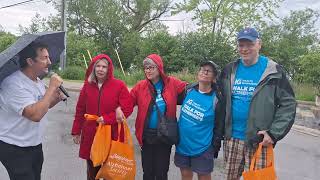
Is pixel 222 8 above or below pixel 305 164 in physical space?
above

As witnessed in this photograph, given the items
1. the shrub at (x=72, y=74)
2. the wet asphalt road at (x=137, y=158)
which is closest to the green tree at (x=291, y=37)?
the shrub at (x=72, y=74)

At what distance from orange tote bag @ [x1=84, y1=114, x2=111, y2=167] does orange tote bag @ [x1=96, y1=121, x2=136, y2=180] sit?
52 mm

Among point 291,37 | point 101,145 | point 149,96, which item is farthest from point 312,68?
point 101,145

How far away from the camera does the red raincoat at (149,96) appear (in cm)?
431

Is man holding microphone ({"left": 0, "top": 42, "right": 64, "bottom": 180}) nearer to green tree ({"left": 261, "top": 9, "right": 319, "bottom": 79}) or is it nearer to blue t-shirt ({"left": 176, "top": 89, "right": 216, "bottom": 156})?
blue t-shirt ({"left": 176, "top": 89, "right": 216, "bottom": 156})

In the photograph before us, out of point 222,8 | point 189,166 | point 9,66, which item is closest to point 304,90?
point 222,8

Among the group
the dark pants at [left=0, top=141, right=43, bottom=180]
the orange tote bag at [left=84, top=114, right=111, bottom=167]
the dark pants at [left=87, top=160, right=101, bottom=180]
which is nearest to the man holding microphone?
the dark pants at [left=0, top=141, right=43, bottom=180]

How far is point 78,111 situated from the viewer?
4.46 meters

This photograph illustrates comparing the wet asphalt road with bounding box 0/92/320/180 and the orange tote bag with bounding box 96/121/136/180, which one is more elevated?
the orange tote bag with bounding box 96/121/136/180

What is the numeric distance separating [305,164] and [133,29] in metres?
30.5

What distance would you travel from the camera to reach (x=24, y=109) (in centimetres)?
310

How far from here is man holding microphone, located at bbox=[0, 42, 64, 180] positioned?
10.3ft

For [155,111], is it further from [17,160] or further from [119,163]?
[17,160]

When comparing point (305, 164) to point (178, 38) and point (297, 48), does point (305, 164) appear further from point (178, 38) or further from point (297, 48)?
point (297, 48)
